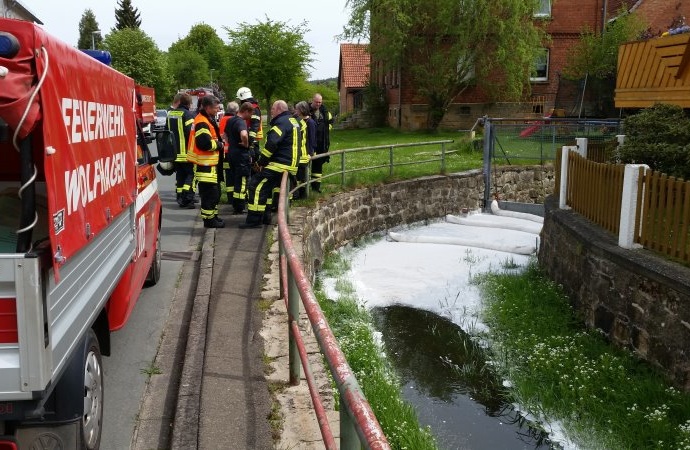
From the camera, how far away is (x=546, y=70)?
116 feet

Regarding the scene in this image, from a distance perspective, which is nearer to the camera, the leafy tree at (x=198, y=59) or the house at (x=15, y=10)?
the house at (x=15, y=10)

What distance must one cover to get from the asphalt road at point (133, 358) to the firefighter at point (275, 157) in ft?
3.65

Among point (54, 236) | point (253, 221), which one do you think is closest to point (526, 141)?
point (253, 221)

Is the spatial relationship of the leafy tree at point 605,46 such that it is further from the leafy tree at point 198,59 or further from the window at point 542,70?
the leafy tree at point 198,59

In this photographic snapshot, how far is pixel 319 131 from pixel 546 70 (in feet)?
80.2

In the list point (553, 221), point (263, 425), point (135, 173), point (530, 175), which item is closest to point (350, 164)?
point (530, 175)

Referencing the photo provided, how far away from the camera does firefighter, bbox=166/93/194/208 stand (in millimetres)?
11195

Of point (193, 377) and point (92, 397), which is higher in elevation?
point (92, 397)

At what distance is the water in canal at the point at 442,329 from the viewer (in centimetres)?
642

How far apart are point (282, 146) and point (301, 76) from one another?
108ft

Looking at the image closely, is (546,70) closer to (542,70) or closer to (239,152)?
(542,70)

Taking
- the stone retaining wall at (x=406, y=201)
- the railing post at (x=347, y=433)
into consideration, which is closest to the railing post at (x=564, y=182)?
the stone retaining wall at (x=406, y=201)

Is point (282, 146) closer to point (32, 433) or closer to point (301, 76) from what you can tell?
point (32, 433)

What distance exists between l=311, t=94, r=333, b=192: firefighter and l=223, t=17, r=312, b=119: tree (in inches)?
1043
